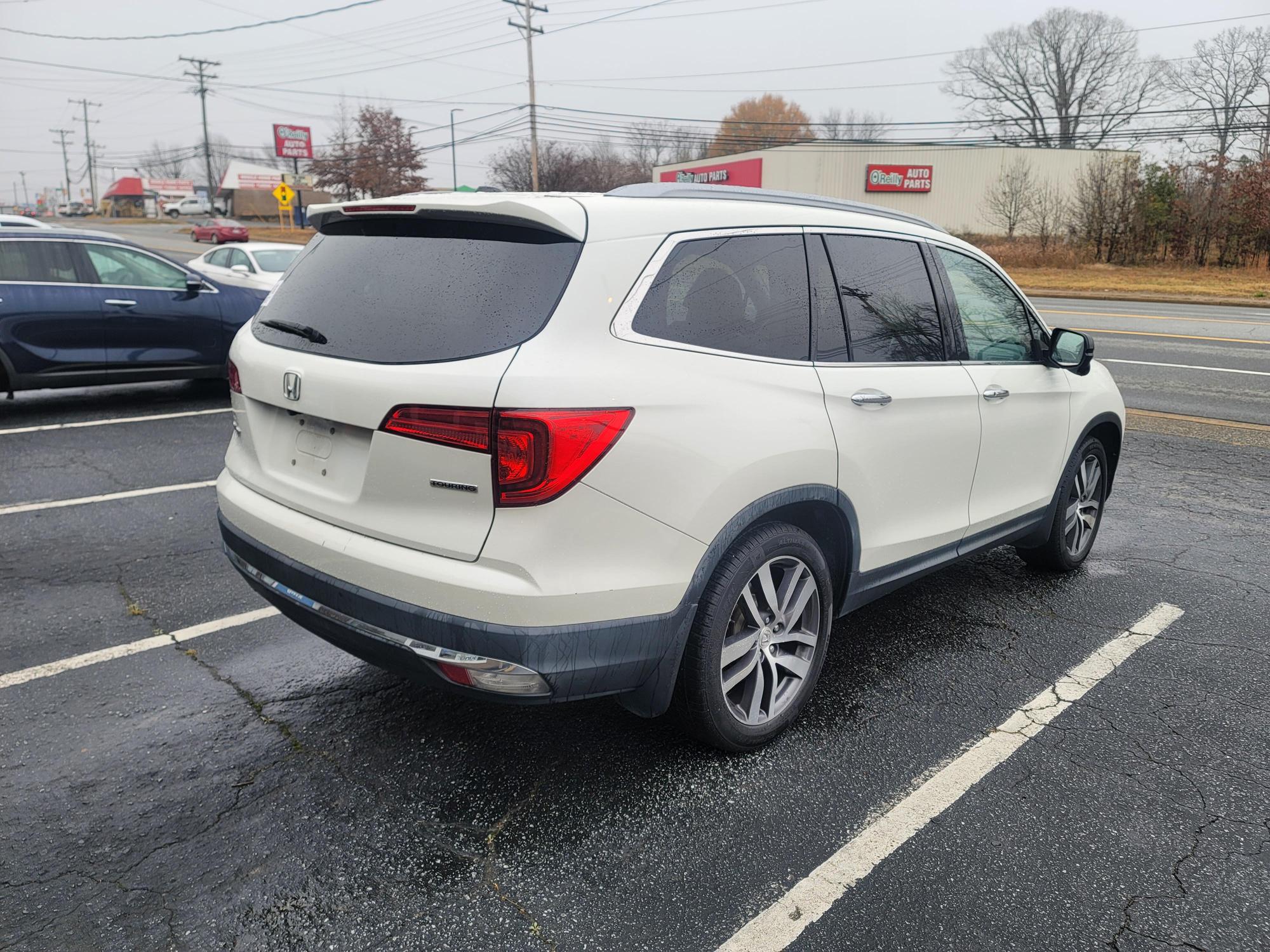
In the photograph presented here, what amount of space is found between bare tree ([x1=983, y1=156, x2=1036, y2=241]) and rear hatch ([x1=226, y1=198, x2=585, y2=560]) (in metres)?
45.7

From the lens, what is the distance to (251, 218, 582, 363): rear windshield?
2.54 meters

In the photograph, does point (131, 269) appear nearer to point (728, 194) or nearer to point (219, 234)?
point (728, 194)

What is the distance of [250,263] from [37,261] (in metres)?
6.94

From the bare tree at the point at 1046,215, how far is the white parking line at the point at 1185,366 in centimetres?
2749

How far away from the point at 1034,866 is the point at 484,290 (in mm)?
2254

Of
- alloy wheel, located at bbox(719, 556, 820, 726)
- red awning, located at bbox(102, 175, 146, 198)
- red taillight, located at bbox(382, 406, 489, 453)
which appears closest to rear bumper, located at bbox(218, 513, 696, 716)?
alloy wheel, located at bbox(719, 556, 820, 726)

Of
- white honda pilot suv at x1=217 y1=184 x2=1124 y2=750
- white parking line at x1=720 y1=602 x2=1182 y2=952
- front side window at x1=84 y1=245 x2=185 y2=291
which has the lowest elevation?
white parking line at x1=720 y1=602 x2=1182 y2=952

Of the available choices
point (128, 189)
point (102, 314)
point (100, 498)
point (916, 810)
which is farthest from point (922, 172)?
point (128, 189)

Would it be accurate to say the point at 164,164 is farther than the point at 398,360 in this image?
Yes

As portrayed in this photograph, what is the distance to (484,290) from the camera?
2607 mm

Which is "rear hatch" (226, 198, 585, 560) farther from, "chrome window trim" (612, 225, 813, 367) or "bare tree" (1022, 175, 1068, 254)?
"bare tree" (1022, 175, 1068, 254)

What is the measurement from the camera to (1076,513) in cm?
491

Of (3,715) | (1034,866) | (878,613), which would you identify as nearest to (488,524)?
(1034,866)

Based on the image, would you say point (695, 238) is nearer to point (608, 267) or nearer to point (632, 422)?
point (608, 267)
